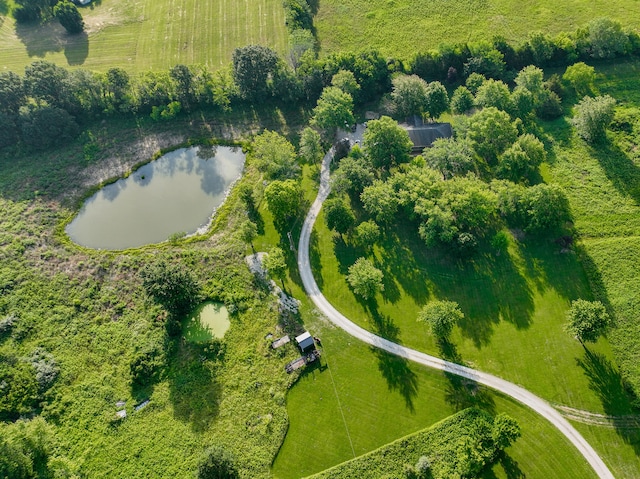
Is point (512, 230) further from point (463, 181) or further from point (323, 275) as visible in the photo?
point (323, 275)

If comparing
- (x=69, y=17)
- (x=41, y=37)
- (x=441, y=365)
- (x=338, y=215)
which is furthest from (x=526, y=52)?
(x=41, y=37)

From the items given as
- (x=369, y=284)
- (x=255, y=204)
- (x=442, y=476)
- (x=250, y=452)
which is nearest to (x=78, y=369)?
(x=250, y=452)

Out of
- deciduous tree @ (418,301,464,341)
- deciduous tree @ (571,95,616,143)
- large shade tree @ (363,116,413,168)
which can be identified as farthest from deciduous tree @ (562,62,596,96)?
deciduous tree @ (418,301,464,341)

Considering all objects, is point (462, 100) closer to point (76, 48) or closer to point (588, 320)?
point (588, 320)

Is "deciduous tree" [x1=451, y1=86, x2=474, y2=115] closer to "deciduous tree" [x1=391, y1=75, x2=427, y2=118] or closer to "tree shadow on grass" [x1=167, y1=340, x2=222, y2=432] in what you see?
"deciduous tree" [x1=391, y1=75, x2=427, y2=118]

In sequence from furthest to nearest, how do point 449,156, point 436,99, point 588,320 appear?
point 436,99 → point 449,156 → point 588,320

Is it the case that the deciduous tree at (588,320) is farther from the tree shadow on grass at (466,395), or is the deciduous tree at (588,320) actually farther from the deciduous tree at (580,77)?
the deciduous tree at (580,77)
